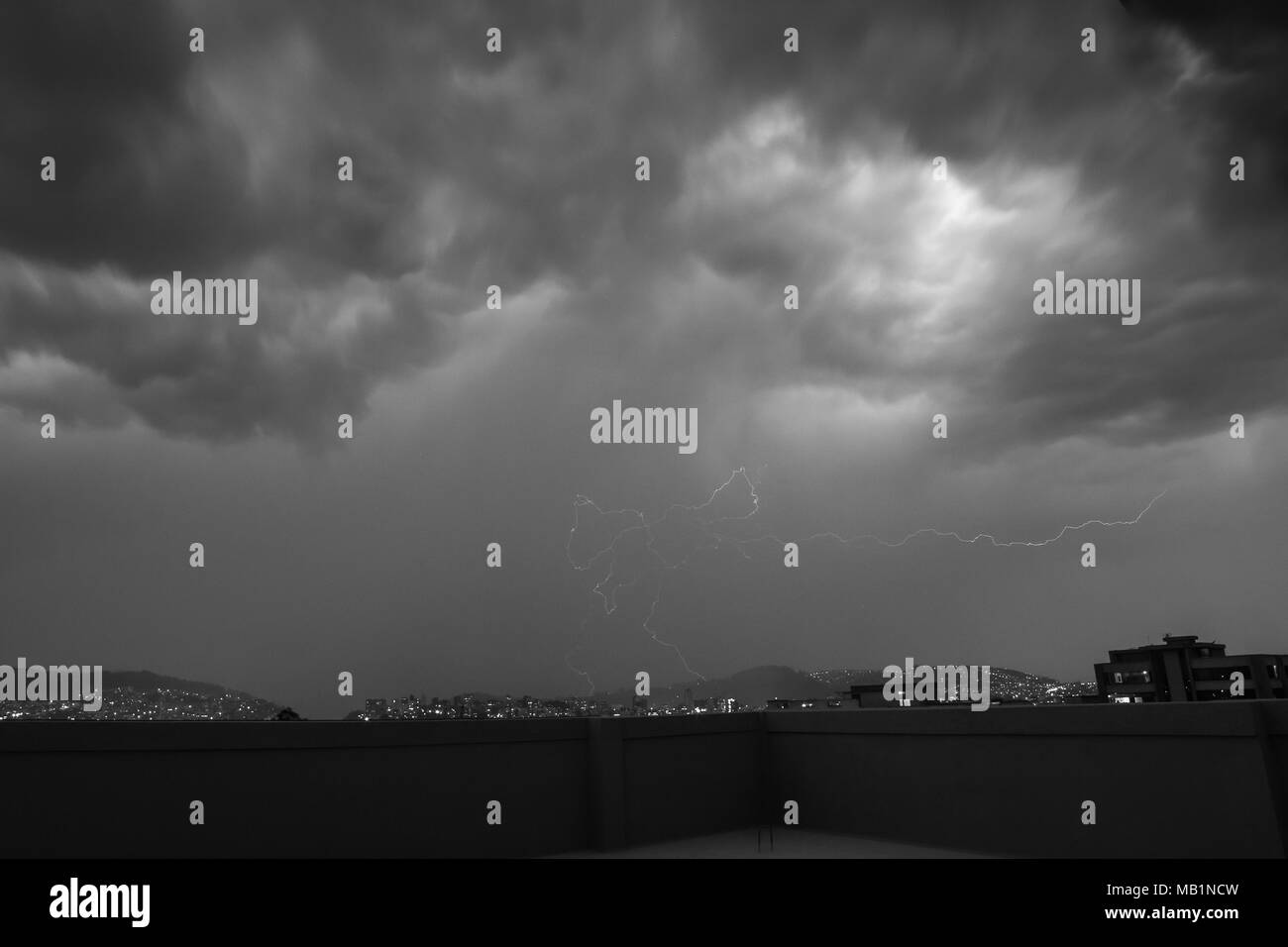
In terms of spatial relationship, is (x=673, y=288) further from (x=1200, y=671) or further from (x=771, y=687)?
(x=1200, y=671)

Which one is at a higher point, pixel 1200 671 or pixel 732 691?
pixel 732 691

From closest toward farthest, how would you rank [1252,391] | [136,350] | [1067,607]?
[1067,607]
[136,350]
[1252,391]

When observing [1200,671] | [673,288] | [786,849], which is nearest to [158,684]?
[786,849]

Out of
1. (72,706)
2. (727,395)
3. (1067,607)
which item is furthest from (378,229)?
(1067,607)

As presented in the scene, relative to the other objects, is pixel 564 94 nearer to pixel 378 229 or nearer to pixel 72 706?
pixel 378 229

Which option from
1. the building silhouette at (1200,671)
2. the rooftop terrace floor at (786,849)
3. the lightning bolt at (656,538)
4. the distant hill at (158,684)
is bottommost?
the building silhouette at (1200,671)

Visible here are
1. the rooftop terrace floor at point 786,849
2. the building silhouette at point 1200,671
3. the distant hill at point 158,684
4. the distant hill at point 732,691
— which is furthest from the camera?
the building silhouette at point 1200,671

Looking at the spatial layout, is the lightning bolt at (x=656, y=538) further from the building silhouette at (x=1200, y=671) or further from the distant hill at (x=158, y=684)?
the building silhouette at (x=1200, y=671)

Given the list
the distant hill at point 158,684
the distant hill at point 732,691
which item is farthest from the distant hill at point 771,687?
the distant hill at point 158,684
